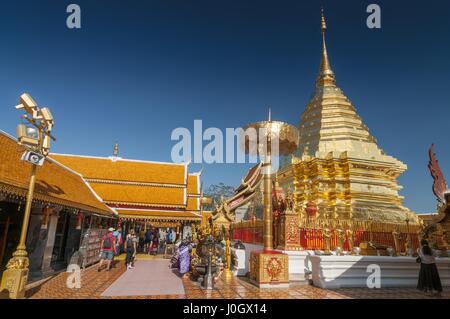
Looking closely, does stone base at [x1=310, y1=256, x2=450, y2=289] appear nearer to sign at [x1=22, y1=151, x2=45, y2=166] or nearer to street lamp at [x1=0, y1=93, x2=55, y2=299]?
street lamp at [x1=0, y1=93, x2=55, y2=299]

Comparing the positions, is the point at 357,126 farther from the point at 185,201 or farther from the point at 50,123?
the point at 50,123

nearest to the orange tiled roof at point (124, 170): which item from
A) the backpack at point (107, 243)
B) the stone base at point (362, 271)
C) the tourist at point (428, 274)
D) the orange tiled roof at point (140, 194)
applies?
the orange tiled roof at point (140, 194)

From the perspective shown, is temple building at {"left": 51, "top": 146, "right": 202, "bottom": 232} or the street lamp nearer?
the street lamp

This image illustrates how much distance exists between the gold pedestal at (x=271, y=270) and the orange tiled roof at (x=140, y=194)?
13.2 metres

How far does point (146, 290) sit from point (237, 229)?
24.7 feet

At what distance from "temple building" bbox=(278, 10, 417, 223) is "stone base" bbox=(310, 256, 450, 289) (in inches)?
219

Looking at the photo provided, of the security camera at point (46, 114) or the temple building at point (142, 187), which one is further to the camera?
the temple building at point (142, 187)

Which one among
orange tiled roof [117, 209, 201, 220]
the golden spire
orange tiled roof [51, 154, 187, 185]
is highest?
the golden spire

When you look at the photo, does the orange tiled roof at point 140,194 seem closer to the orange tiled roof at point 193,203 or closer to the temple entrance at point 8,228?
the orange tiled roof at point 193,203

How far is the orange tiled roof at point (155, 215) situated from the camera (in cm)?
1795

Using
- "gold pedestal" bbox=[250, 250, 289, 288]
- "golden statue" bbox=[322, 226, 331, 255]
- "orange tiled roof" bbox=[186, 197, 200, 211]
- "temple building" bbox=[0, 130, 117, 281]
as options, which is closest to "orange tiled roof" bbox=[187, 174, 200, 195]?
A: "orange tiled roof" bbox=[186, 197, 200, 211]

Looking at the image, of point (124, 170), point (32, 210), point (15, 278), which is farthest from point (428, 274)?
point (124, 170)

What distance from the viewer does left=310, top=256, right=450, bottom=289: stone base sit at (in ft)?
25.0
